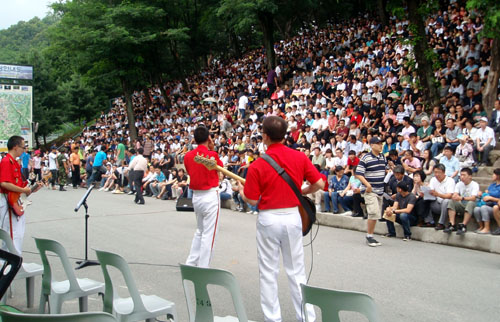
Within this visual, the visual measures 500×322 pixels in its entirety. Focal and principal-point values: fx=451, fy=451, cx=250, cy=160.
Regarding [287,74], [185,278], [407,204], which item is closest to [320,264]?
[407,204]

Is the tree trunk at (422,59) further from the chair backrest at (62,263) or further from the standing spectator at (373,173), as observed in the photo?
the chair backrest at (62,263)

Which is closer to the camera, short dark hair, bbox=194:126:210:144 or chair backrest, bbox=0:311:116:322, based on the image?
chair backrest, bbox=0:311:116:322

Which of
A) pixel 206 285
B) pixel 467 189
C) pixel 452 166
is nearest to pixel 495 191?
pixel 467 189

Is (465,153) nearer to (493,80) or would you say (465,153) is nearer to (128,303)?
(493,80)

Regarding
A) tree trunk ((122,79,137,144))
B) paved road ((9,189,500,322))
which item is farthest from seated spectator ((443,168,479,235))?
tree trunk ((122,79,137,144))

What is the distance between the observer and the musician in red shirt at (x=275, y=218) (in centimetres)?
438

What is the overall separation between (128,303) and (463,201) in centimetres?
728

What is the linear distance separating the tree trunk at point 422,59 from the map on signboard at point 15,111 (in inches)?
575

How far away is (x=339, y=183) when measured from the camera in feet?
39.4

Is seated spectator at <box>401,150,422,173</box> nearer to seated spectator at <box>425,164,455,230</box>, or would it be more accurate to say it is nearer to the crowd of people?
the crowd of people

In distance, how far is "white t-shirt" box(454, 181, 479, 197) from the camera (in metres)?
8.98

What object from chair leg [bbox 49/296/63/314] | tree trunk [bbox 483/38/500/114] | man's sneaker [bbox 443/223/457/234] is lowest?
man's sneaker [bbox 443/223/457/234]

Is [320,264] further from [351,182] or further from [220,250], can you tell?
[351,182]

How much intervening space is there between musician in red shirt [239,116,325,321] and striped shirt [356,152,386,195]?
13.7 feet
